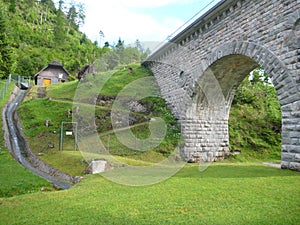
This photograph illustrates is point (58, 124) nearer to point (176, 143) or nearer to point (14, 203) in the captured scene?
point (176, 143)

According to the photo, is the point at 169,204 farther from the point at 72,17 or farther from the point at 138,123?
the point at 72,17

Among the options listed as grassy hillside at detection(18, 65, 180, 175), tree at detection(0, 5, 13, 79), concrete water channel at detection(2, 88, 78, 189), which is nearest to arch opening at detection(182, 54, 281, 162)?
grassy hillside at detection(18, 65, 180, 175)

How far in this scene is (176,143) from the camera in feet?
47.5

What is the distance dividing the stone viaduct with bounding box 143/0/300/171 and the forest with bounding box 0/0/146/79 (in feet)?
16.5

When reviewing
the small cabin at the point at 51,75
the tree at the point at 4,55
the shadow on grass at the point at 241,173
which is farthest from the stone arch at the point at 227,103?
the small cabin at the point at 51,75

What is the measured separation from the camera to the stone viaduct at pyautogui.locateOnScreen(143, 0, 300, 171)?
8.27 m

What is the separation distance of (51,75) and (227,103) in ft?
95.9

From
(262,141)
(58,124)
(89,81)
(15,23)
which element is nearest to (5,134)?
(58,124)

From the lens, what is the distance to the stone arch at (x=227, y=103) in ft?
26.7

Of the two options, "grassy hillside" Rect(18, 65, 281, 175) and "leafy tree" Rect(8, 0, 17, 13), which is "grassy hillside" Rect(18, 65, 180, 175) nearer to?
"grassy hillside" Rect(18, 65, 281, 175)

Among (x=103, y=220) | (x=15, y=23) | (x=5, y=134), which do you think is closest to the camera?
(x=103, y=220)

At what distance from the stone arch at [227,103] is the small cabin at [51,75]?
27728 millimetres

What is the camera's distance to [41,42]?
205 feet

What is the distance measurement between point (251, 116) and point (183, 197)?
45.9 ft
